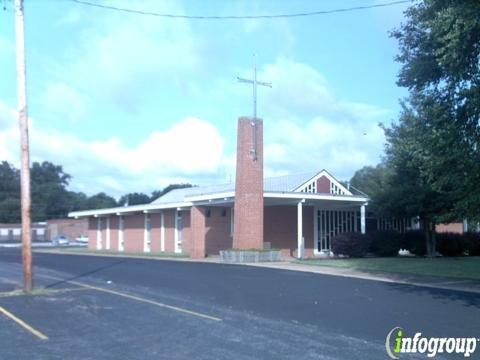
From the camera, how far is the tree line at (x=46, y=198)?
10756 centimetres

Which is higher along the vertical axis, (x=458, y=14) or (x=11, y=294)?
(x=458, y=14)

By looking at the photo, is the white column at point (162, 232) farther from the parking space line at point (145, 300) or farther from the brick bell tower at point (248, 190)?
the parking space line at point (145, 300)

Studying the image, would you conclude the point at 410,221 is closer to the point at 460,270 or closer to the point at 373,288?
the point at 460,270

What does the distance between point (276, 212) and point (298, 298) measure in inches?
902

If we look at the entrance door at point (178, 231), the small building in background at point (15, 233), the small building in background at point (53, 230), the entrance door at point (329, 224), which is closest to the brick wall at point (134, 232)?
the entrance door at point (178, 231)

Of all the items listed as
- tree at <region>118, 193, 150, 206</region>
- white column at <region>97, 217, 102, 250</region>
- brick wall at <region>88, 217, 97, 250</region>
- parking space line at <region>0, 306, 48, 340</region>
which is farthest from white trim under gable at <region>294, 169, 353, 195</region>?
tree at <region>118, 193, 150, 206</region>

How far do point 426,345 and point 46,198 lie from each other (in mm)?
114507

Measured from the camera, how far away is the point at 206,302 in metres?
13.9

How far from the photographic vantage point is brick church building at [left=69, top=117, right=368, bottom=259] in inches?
1200

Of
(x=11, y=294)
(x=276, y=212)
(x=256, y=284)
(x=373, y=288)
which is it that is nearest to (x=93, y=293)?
(x=11, y=294)

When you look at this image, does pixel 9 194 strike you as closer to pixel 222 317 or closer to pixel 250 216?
pixel 250 216

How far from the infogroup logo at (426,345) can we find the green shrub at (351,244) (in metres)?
23.2

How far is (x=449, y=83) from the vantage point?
54.3ft

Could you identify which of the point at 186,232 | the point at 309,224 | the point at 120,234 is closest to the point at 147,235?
the point at 120,234
